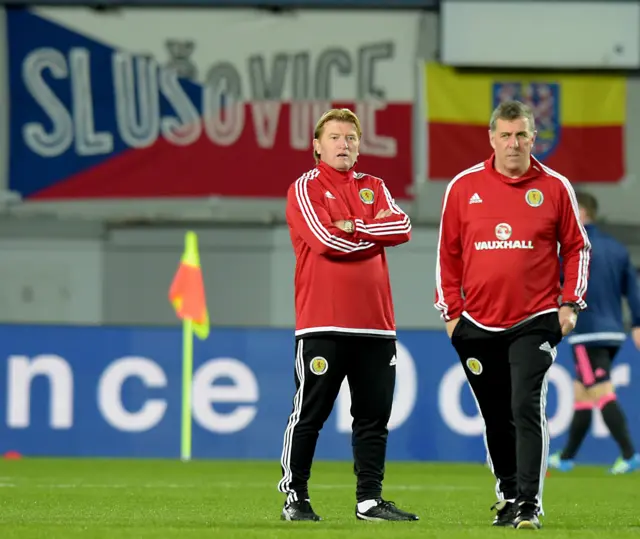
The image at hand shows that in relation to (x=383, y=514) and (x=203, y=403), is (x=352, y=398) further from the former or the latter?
(x=203, y=403)

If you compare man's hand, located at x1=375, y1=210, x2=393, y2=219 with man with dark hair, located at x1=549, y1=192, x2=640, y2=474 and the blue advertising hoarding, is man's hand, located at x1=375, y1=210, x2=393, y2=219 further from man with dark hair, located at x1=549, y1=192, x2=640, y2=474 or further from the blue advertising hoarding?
the blue advertising hoarding

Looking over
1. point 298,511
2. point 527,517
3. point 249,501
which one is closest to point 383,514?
point 298,511

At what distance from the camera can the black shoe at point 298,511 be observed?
6395 mm

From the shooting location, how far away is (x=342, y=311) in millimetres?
6301

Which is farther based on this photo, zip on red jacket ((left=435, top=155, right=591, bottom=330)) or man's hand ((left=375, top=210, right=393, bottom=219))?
man's hand ((left=375, top=210, right=393, bottom=219))

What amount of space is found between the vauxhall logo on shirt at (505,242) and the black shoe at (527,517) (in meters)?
1.02

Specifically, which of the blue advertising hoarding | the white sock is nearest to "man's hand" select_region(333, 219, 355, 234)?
the white sock

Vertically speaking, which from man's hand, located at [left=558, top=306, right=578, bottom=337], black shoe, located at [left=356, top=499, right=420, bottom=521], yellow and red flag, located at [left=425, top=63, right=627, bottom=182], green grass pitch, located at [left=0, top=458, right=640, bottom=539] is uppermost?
yellow and red flag, located at [left=425, top=63, right=627, bottom=182]

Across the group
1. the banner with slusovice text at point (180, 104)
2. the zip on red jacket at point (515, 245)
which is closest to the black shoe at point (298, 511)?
the zip on red jacket at point (515, 245)

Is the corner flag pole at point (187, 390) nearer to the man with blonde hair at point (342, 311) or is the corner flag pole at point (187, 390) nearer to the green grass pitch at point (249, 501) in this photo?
the green grass pitch at point (249, 501)

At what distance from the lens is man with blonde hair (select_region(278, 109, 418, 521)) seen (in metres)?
6.32

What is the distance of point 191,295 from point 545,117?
8.10 m

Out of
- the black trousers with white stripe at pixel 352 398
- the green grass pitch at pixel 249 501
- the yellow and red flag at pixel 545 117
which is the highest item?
the yellow and red flag at pixel 545 117

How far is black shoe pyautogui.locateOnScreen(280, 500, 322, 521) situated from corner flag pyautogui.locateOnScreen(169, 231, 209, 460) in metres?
5.85
